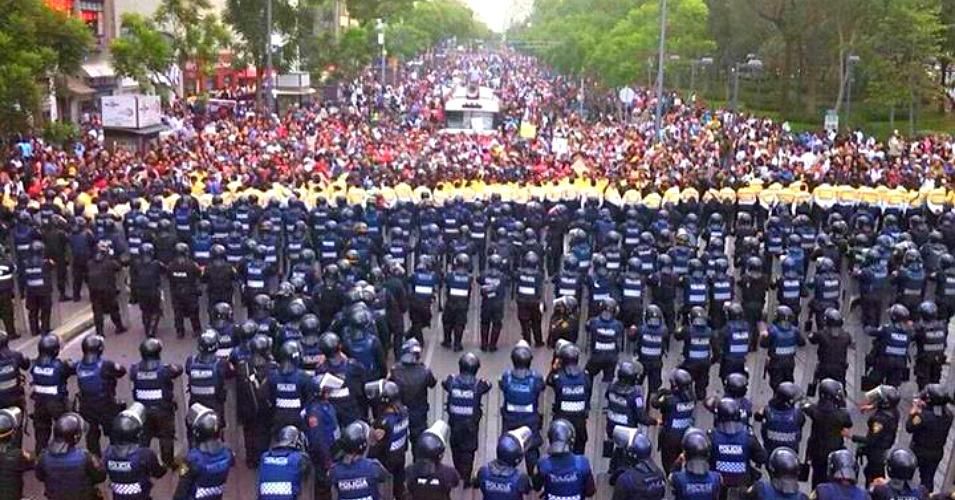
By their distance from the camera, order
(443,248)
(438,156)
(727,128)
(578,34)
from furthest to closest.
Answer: (578,34) → (727,128) → (438,156) → (443,248)

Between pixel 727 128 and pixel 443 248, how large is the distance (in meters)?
25.1

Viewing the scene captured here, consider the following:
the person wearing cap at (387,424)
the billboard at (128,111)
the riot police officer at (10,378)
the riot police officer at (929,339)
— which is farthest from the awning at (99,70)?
the person wearing cap at (387,424)

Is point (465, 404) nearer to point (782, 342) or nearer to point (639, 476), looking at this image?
point (639, 476)

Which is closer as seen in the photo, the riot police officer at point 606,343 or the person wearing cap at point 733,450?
the person wearing cap at point 733,450

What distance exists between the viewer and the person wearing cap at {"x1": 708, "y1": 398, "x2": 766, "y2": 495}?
8.58 metres

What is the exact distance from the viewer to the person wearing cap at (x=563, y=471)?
7746 millimetres

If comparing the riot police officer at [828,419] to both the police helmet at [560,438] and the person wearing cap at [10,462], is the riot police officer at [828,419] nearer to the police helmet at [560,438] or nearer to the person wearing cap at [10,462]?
the police helmet at [560,438]

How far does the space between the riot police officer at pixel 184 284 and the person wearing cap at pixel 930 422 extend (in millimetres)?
9983

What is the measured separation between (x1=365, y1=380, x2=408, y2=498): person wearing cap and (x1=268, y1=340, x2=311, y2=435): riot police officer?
104 cm

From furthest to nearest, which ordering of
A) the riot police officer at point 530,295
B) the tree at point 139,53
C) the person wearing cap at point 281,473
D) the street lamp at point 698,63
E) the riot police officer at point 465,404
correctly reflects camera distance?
the street lamp at point 698,63
the tree at point 139,53
the riot police officer at point 530,295
the riot police officer at point 465,404
the person wearing cap at point 281,473

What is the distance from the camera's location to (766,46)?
5669cm

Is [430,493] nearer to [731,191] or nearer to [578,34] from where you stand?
[731,191]

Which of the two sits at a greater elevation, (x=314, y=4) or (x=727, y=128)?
(x=314, y=4)

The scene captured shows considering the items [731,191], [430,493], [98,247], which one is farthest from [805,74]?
[430,493]
